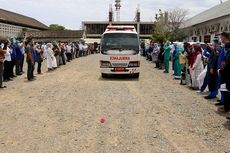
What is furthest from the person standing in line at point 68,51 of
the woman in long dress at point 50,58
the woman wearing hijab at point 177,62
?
the woman wearing hijab at point 177,62

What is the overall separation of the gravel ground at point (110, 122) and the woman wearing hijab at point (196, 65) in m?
0.63

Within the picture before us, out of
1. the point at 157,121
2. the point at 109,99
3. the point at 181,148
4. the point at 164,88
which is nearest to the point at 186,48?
the point at 164,88

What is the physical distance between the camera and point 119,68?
45.4 ft

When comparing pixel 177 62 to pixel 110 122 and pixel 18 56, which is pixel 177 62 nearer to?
pixel 18 56

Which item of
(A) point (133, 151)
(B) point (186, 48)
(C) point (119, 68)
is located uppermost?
(B) point (186, 48)

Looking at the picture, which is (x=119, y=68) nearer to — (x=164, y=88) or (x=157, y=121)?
(x=164, y=88)

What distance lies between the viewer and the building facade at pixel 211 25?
3309 cm

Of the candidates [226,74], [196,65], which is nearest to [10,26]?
[196,65]

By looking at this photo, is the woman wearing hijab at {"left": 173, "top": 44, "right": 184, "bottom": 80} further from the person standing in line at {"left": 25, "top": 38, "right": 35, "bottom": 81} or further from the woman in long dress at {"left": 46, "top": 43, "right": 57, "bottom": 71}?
the woman in long dress at {"left": 46, "top": 43, "right": 57, "bottom": 71}

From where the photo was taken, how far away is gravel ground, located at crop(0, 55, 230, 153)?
5.29 m

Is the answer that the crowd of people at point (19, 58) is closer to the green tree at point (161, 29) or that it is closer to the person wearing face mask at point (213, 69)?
the person wearing face mask at point (213, 69)

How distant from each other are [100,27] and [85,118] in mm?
82743

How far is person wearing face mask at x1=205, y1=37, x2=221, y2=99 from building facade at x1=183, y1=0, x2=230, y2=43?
14965 millimetres

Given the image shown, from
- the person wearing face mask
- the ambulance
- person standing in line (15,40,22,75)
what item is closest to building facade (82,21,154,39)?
person standing in line (15,40,22,75)
